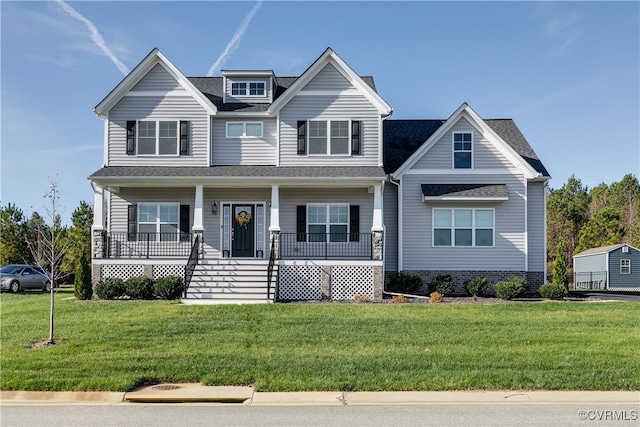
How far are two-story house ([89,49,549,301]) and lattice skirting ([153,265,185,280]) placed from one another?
128cm

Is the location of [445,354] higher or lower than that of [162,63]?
lower

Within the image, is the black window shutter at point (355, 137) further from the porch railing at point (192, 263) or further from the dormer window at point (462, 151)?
the porch railing at point (192, 263)

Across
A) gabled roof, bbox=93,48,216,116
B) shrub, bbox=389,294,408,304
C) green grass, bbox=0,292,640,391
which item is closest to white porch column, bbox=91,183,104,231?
gabled roof, bbox=93,48,216,116

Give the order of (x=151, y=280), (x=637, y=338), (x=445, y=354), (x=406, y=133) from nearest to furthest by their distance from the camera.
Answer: (x=445, y=354) < (x=637, y=338) < (x=151, y=280) < (x=406, y=133)

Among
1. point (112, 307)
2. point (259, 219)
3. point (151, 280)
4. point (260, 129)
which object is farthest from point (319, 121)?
point (112, 307)

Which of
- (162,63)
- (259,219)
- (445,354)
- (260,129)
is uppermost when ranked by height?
(162,63)

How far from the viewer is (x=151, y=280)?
1956cm

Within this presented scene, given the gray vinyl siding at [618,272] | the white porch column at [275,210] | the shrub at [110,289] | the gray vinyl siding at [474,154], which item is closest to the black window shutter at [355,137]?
the gray vinyl siding at [474,154]

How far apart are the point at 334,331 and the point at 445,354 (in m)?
2.91

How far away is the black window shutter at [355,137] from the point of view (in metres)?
22.2

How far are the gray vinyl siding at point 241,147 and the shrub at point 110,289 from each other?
5825mm

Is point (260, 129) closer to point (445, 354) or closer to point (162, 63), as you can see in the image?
point (162, 63)

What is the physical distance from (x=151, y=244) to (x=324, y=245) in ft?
21.1

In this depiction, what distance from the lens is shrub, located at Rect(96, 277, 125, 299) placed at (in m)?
19.3
